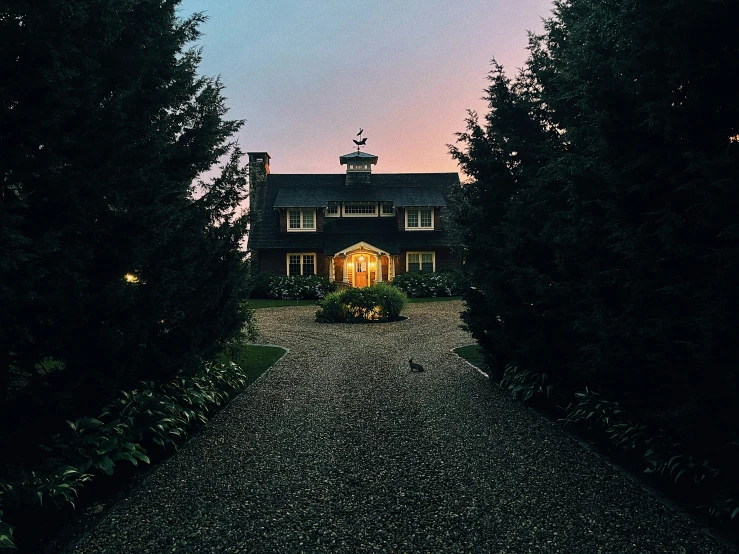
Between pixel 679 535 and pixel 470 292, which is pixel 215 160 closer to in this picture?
pixel 470 292

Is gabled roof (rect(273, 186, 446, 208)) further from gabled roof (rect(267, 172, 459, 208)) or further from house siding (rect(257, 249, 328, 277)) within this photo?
house siding (rect(257, 249, 328, 277))

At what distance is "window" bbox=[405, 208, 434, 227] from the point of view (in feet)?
104

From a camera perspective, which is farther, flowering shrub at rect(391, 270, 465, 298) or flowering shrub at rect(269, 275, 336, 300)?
flowering shrub at rect(391, 270, 465, 298)

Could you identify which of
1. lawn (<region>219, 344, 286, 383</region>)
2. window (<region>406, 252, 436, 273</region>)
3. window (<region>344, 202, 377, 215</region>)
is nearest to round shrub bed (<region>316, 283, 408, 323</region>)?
lawn (<region>219, 344, 286, 383</region>)

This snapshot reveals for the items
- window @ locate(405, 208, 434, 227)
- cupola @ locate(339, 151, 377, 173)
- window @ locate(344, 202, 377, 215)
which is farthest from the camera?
cupola @ locate(339, 151, 377, 173)

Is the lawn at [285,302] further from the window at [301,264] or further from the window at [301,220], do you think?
the window at [301,220]

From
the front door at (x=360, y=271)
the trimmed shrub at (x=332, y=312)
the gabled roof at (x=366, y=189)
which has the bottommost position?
the trimmed shrub at (x=332, y=312)

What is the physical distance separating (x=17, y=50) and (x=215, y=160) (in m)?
3.57

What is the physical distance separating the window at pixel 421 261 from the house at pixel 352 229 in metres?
0.06

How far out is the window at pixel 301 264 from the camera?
30438 millimetres

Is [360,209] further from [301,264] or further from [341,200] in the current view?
[301,264]

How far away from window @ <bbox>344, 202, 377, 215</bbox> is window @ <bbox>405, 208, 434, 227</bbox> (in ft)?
8.42

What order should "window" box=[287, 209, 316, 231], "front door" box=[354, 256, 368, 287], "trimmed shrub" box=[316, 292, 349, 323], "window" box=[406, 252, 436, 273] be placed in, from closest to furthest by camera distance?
1. "trimmed shrub" box=[316, 292, 349, 323]
2. "front door" box=[354, 256, 368, 287]
3. "window" box=[406, 252, 436, 273]
4. "window" box=[287, 209, 316, 231]

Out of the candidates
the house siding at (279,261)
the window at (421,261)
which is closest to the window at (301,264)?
the house siding at (279,261)
